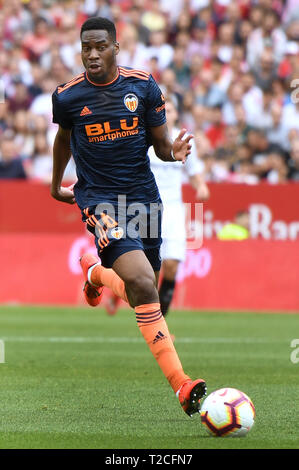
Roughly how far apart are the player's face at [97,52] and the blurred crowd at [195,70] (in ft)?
→ 32.8

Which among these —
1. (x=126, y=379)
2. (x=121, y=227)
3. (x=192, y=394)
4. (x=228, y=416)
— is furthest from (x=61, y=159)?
(x=228, y=416)

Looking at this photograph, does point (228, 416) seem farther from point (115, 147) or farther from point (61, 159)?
point (61, 159)

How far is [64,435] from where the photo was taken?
570 centimetres

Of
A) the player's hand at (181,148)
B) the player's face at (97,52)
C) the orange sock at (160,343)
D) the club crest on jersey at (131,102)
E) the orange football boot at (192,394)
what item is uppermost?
the player's face at (97,52)

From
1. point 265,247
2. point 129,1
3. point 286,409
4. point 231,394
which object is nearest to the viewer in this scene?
point 231,394

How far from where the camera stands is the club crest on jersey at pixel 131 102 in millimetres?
6855

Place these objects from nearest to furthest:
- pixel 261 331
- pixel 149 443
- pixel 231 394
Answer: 1. pixel 149 443
2. pixel 231 394
3. pixel 261 331

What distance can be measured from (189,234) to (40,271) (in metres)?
2.40

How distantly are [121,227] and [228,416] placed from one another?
158 centimetres

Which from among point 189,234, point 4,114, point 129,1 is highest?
point 129,1

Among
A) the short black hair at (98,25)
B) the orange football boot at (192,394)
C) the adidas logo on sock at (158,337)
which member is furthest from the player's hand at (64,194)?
the orange football boot at (192,394)

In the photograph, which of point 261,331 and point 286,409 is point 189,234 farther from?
point 286,409

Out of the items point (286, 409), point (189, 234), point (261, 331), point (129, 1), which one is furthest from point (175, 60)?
point (286, 409)

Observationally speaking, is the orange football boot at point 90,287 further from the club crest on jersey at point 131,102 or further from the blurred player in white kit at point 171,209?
the blurred player in white kit at point 171,209
